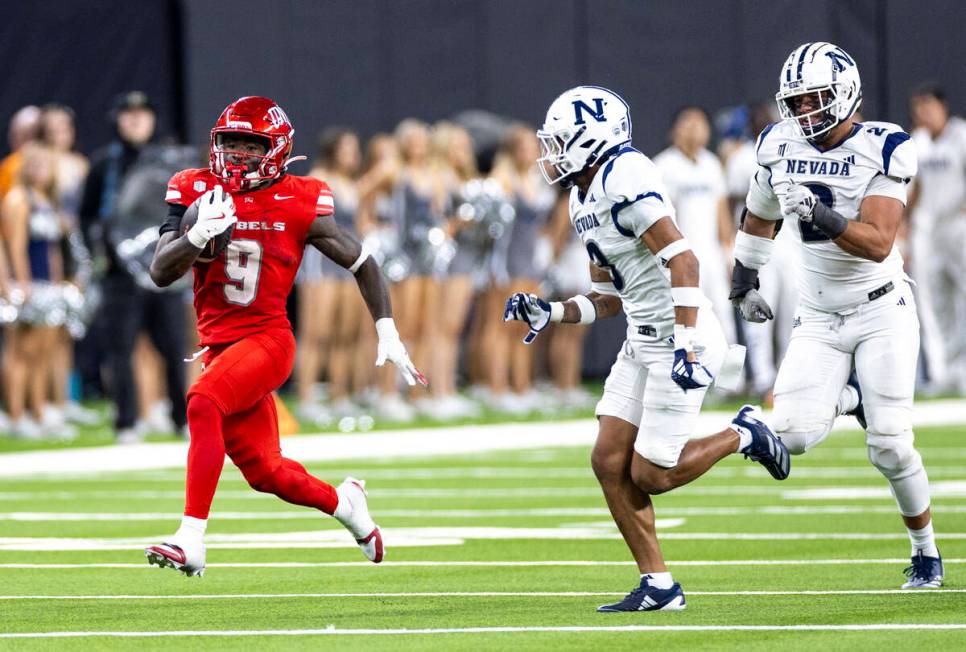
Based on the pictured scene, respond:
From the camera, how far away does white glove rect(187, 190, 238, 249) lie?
735cm

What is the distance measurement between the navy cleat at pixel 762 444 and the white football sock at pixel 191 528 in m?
2.02

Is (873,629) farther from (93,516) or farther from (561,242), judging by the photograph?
(561,242)

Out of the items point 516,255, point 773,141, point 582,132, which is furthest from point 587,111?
point 516,255

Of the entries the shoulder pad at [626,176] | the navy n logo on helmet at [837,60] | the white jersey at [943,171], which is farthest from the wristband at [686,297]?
the white jersey at [943,171]

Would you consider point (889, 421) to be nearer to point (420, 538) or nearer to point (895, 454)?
point (895, 454)

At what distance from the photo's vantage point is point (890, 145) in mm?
7547

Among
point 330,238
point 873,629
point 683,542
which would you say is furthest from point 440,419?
point 873,629

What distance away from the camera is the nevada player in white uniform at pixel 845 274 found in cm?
754

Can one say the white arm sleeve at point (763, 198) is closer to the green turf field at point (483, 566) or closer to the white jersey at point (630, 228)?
the white jersey at point (630, 228)

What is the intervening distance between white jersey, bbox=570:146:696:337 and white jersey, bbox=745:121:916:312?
707 mm

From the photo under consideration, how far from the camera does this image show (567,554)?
29.0ft

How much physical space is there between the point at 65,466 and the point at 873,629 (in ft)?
26.0

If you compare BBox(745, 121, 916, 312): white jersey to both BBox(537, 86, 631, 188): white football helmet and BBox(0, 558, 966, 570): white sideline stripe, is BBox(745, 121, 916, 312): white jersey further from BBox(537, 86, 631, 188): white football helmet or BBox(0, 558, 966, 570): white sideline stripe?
BBox(0, 558, 966, 570): white sideline stripe

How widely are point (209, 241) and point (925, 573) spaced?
3008 mm
